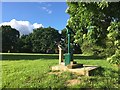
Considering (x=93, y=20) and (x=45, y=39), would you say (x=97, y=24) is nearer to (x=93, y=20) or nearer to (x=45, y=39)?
(x=93, y=20)

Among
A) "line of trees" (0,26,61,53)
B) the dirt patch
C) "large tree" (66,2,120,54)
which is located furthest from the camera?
"line of trees" (0,26,61,53)

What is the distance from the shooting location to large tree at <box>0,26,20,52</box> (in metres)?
64.8

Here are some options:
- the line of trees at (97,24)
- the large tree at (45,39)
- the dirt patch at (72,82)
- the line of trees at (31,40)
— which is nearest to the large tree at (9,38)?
the line of trees at (31,40)

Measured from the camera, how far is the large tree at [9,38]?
213 feet

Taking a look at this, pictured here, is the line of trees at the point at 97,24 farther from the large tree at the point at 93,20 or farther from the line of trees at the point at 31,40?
the line of trees at the point at 31,40

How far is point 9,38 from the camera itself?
69625 mm

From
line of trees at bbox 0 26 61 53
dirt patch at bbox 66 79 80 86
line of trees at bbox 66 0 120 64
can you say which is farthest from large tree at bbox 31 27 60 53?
line of trees at bbox 66 0 120 64

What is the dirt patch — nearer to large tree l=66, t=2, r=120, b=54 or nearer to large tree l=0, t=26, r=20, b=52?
large tree l=66, t=2, r=120, b=54

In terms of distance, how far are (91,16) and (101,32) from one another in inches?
27.7

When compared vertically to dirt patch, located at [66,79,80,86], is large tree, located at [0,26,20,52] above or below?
above

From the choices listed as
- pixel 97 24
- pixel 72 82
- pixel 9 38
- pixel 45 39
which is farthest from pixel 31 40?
pixel 97 24

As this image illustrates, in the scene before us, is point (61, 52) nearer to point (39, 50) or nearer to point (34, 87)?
point (34, 87)

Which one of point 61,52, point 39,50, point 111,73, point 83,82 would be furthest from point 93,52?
point 39,50

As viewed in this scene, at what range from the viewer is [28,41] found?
240 feet
